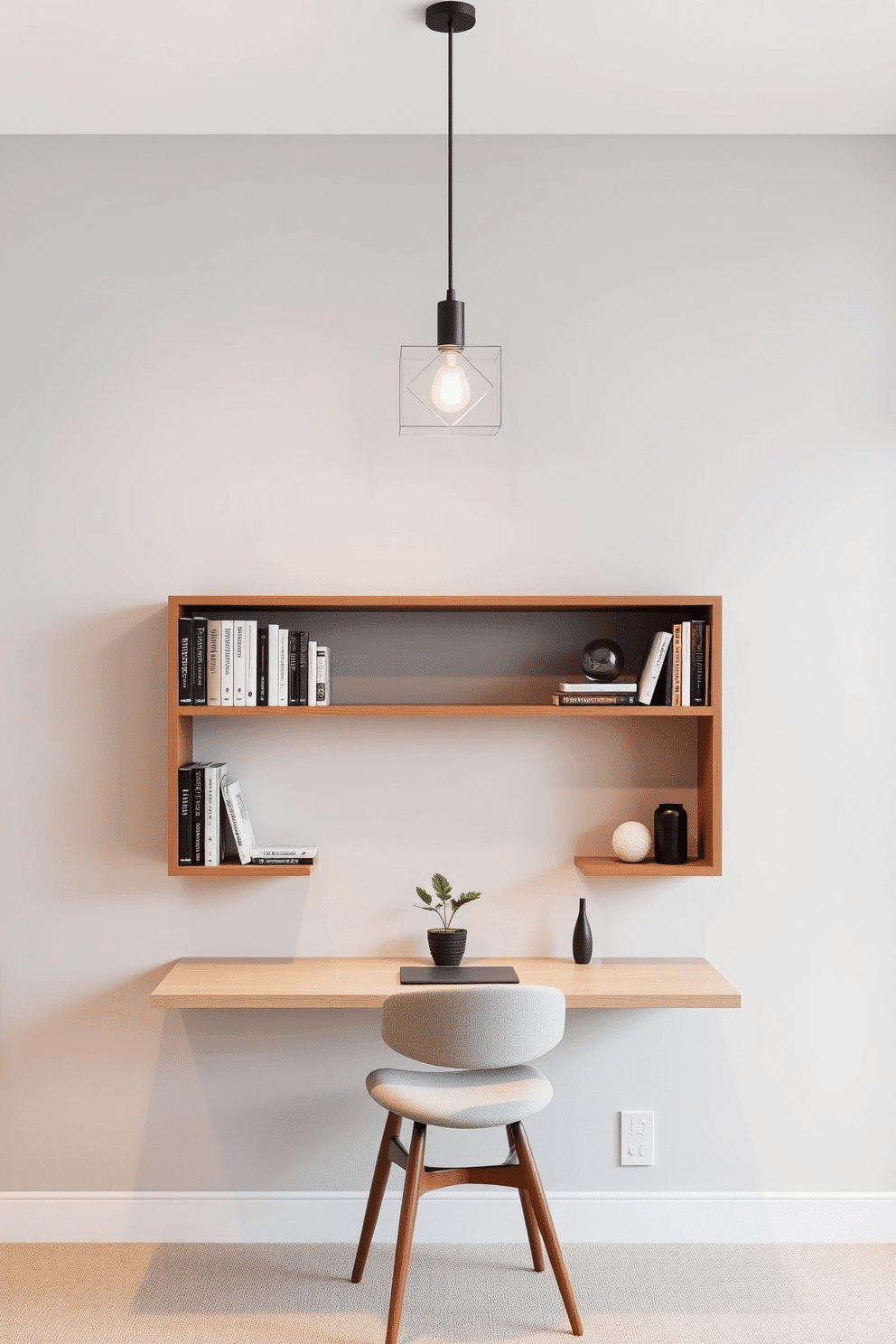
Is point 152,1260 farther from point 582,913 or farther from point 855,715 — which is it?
point 855,715

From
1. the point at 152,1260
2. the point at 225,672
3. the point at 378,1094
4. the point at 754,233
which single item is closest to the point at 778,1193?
the point at 378,1094

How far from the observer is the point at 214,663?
112 inches

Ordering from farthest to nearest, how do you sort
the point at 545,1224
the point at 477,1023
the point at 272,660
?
the point at 272,660 → the point at 545,1224 → the point at 477,1023

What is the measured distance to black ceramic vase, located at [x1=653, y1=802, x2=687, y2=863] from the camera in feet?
9.48

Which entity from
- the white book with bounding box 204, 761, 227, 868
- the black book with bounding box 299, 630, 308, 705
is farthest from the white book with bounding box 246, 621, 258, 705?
the white book with bounding box 204, 761, 227, 868

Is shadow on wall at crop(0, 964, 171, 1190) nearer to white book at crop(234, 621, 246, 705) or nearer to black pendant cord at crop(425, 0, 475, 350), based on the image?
white book at crop(234, 621, 246, 705)

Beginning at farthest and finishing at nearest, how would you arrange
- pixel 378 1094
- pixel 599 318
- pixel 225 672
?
pixel 599 318 → pixel 225 672 → pixel 378 1094

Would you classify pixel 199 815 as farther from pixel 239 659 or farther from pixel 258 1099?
pixel 258 1099

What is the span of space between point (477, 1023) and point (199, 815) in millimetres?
915

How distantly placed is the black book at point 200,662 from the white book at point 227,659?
50mm

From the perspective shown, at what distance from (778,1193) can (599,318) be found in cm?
237

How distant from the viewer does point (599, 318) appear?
9.89 feet
